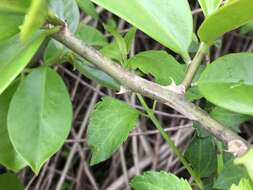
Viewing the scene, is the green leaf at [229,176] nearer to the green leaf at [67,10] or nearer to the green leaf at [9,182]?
the green leaf at [67,10]

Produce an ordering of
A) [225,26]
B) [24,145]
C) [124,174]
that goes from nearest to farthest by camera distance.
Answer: [225,26], [24,145], [124,174]

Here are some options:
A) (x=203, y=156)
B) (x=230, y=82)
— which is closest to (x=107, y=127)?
(x=203, y=156)

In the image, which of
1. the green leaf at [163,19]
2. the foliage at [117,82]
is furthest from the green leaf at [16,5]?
the green leaf at [163,19]

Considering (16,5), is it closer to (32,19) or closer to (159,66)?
(32,19)

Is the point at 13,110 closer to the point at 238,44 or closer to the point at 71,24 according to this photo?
the point at 71,24

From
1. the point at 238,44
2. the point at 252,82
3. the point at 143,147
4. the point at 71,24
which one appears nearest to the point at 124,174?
the point at 143,147

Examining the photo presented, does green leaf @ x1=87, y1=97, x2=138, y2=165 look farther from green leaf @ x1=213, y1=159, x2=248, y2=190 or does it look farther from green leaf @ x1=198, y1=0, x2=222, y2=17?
green leaf @ x1=198, y1=0, x2=222, y2=17
